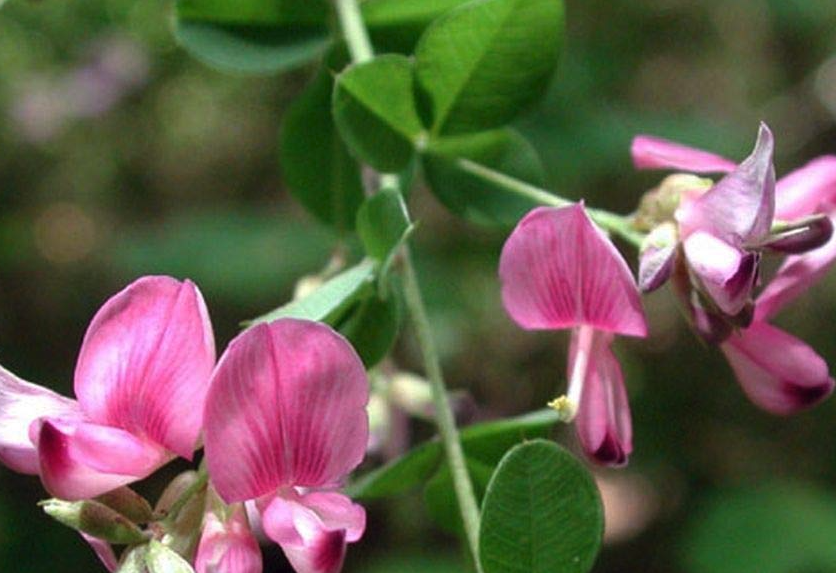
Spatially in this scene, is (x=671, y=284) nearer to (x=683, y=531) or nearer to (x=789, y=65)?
(x=683, y=531)

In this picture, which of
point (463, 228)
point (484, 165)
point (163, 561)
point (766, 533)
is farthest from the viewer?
point (463, 228)

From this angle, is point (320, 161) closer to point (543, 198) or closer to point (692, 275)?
point (543, 198)

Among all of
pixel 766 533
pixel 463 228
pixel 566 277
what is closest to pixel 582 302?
pixel 566 277

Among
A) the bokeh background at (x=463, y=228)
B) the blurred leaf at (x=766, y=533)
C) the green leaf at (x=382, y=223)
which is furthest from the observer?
the bokeh background at (x=463, y=228)

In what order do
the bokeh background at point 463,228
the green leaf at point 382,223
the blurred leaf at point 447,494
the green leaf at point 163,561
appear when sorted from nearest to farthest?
the green leaf at point 163,561
the green leaf at point 382,223
the blurred leaf at point 447,494
the bokeh background at point 463,228

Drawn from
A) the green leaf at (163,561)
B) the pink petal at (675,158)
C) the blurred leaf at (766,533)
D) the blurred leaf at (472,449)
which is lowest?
the blurred leaf at (766,533)

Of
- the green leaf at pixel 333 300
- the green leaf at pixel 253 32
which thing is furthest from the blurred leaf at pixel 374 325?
the green leaf at pixel 253 32

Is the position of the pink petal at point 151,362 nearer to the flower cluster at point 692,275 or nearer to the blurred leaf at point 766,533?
the flower cluster at point 692,275
